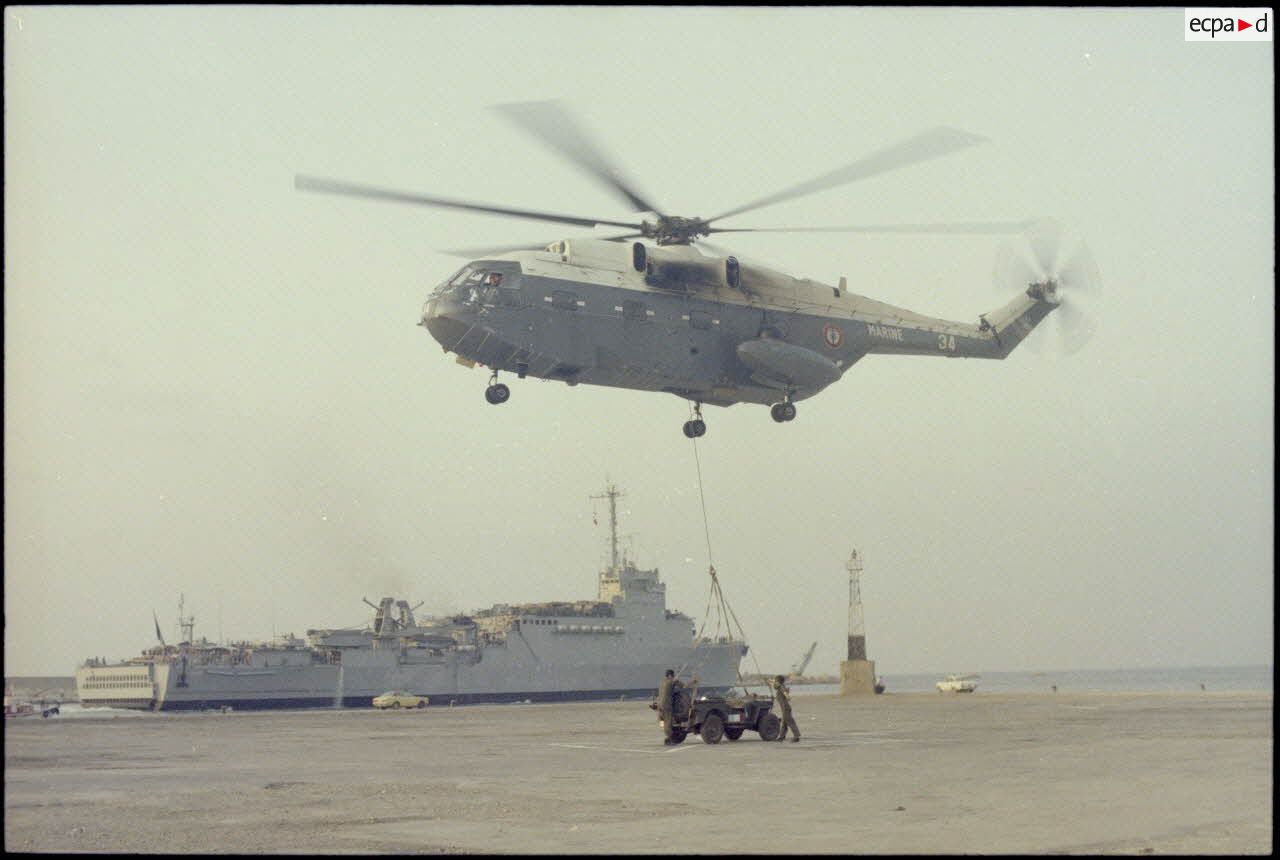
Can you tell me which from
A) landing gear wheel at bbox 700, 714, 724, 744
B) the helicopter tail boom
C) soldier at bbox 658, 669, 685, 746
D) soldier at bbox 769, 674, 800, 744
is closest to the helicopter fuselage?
Answer: the helicopter tail boom

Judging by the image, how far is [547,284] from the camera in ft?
72.3

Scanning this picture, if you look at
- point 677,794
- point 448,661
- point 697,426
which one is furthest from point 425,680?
point 677,794

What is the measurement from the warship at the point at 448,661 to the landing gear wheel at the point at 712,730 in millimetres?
44143

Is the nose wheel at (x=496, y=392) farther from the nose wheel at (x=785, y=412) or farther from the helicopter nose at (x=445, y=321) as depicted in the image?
the nose wheel at (x=785, y=412)

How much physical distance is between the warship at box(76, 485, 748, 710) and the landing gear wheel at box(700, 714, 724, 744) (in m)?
44.1

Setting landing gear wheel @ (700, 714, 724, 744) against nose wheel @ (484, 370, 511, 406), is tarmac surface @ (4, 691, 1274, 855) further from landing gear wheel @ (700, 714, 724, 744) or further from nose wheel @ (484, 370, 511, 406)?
nose wheel @ (484, 370, 511, 406)

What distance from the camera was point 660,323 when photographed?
22.9 meters

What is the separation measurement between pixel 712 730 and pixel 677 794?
255 inches

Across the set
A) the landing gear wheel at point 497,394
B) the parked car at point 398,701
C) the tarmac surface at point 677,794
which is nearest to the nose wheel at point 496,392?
the landing gear wheel at point 497,394

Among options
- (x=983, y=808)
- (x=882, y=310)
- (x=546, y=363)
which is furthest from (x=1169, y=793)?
(x=882, y=310)

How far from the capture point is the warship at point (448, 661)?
213 ft

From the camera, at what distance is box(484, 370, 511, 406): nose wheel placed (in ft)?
72.1

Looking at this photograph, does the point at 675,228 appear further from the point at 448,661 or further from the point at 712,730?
the point at 448,661

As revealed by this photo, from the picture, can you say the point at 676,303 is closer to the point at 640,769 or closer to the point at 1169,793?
the point at 640,769
